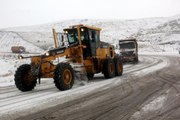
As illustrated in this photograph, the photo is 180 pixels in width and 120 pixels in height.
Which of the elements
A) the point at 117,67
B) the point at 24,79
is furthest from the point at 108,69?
the point at 24,79

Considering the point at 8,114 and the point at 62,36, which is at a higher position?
the point at 62,36

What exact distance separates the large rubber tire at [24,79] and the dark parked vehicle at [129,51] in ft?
55.2

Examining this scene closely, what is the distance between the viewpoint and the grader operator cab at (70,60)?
10.9 meters

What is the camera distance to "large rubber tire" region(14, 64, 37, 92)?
37.0ft

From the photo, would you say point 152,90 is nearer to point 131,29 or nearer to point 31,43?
point 31,43

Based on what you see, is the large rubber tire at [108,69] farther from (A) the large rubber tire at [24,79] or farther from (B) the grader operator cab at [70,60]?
(A) the large rubber tire at [24,79]

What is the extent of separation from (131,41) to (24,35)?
58.9 meters

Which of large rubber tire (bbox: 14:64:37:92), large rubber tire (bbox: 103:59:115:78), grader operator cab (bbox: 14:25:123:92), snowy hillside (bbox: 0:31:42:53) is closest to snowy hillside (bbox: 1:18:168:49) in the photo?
snowy hillside (bbox: 0:31:42:53)

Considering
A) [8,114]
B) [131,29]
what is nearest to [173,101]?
[8,114]

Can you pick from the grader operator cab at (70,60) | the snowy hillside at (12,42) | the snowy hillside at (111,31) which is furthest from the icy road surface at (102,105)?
the snowy hillside at (111,31)

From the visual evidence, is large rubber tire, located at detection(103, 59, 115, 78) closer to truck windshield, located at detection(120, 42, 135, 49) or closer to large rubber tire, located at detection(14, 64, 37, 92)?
large rubber tire, located at detection(14, 64, 37, 92)

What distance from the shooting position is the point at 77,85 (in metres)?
11.9

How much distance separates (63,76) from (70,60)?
2.57 m

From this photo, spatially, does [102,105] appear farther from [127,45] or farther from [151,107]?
[127,45]
